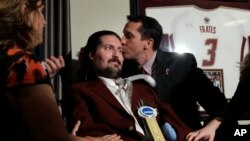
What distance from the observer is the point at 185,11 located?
1937 mm

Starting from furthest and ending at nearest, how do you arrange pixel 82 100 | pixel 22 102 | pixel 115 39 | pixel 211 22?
pixel 211 22 → pixel 115 39 → pixel 82 100 → pixel 22 102

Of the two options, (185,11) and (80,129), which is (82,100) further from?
(185,11)

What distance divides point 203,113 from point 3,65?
1349mm

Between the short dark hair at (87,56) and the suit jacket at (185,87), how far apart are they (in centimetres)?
18

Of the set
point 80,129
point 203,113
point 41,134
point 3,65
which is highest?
point 3,65

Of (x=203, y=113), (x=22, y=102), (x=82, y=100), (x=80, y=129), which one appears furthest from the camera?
(x=203, y=113)

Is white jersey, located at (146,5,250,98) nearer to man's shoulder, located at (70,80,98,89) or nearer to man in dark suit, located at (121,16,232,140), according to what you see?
man in dark suit, located at (121,16,232,140)

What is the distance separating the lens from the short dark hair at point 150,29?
5.94 ft

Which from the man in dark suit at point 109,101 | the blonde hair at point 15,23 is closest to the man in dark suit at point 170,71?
the man in dark suit at point 109,101

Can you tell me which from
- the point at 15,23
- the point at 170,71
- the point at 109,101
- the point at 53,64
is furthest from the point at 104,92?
the point at 15,23

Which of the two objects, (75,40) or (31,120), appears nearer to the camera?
(31,120)

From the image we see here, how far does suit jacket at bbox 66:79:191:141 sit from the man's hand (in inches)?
5.3

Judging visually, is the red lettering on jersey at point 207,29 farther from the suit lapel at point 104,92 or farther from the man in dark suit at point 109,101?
the suit lapel at point 104,92

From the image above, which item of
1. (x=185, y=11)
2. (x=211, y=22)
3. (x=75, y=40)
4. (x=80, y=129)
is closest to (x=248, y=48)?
(x=211, y=22)
